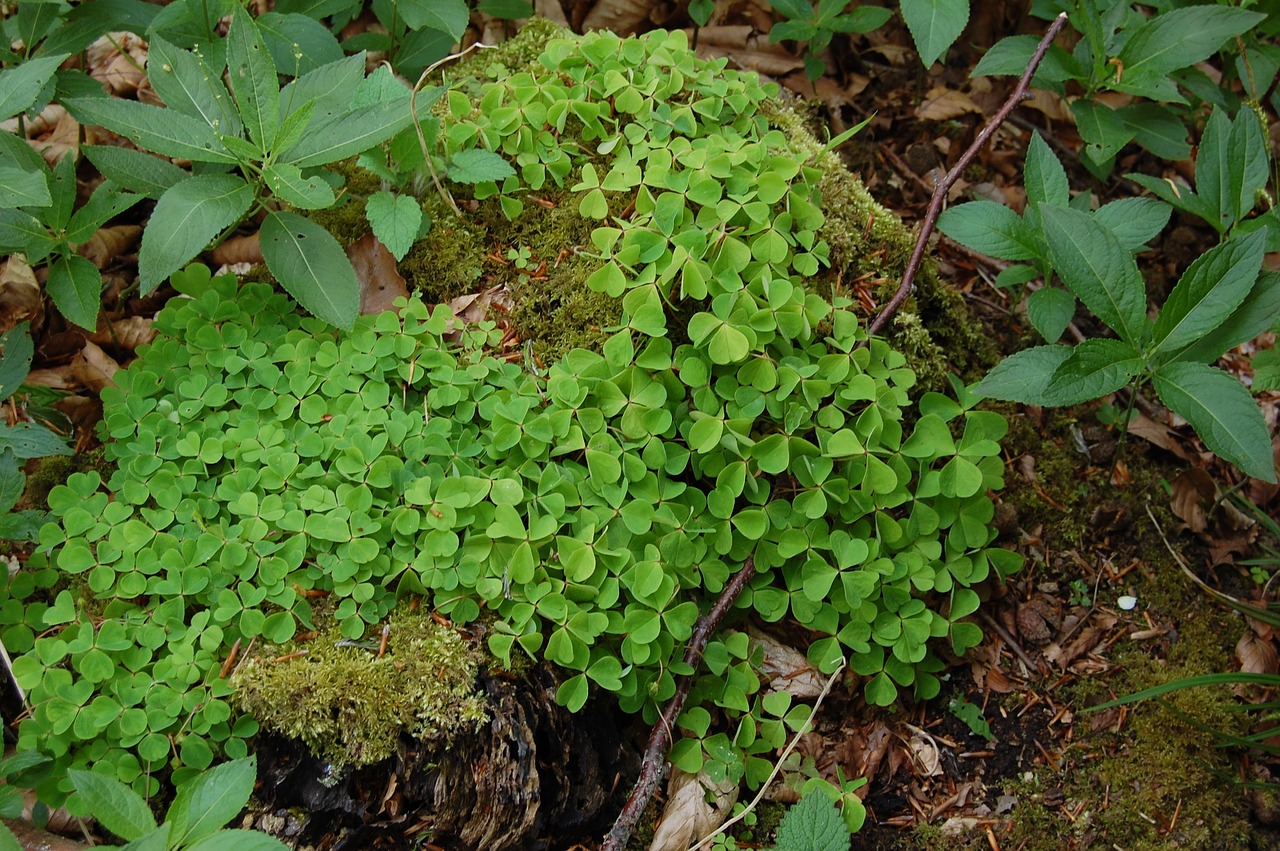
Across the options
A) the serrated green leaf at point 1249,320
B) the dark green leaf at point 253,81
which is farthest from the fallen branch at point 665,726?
the dark green leaf at point 253,81

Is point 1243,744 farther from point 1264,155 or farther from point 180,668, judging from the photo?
point 180,668

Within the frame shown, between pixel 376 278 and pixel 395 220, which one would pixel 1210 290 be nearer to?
pixel 395 220

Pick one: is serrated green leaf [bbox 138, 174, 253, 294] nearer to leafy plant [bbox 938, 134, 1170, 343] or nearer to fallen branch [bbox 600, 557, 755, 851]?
fallen branch [bbox 600, 557, 755, 851]

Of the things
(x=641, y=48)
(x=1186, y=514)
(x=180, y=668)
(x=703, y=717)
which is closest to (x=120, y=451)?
(x=180, y=668)

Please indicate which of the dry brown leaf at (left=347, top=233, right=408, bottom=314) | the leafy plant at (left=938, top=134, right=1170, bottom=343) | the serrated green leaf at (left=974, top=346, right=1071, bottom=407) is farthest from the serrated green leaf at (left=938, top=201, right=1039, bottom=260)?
the dry brown leaf at (left=347, top=233, right=408, bottom=314)

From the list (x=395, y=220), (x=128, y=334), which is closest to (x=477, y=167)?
(x=395, y=220)
